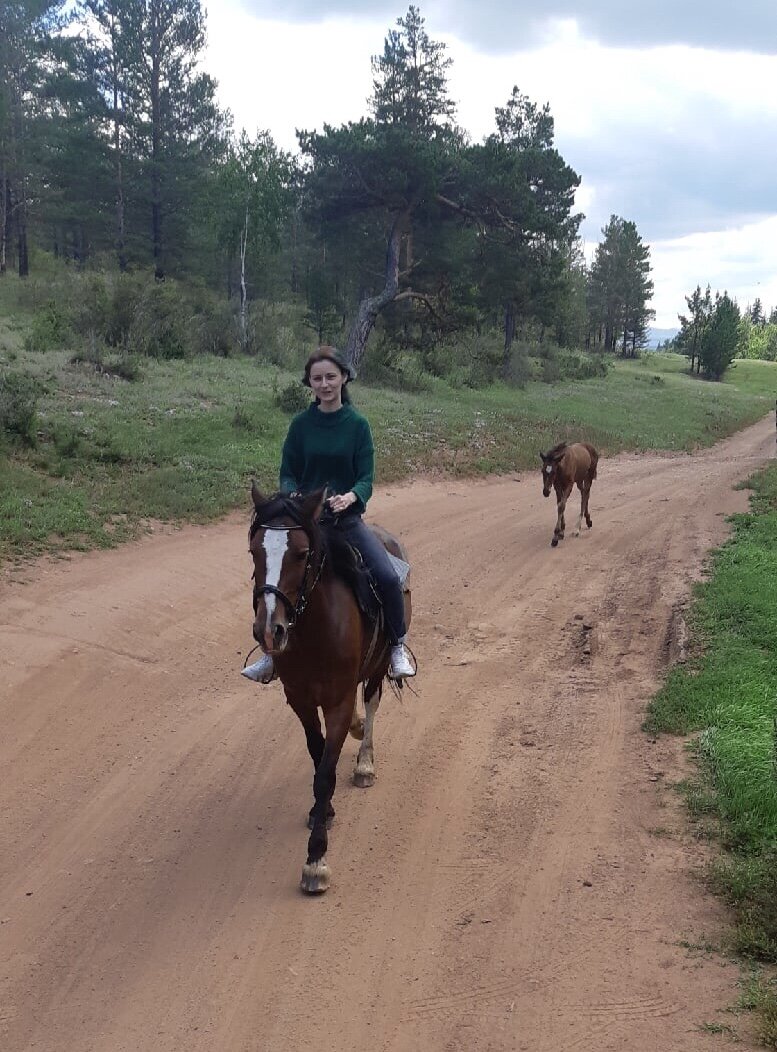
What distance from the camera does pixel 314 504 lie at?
400cm

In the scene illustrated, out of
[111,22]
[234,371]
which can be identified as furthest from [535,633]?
[111,22]

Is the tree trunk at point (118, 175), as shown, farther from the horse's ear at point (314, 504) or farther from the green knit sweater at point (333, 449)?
the horse's ear at point (314, 504)

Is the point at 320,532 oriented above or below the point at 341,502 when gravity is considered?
below

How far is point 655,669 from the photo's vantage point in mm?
7285

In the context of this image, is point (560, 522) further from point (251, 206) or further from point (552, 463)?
point (251, 206)

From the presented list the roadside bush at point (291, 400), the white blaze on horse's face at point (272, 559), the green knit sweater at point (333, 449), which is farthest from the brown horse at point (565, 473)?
the white blaze on horse's face at point (272, 559)

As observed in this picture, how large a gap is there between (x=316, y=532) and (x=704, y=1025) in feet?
9.23

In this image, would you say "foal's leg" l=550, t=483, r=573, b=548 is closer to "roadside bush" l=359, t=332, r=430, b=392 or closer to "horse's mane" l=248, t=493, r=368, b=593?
"horse's mane" l=248, t=493, r=368, b=593

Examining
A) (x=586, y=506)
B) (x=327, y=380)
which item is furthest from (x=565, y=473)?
(x=327, y=380)

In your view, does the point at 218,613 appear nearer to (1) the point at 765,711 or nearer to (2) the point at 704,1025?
(1) the point at 765,711

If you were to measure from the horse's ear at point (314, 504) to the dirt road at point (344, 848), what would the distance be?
6.98 feet

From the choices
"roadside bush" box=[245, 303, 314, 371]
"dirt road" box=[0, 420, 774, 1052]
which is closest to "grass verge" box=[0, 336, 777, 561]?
"roadside bush" box=[245, 303, 314, 371]

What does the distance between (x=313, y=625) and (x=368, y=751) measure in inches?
69.7

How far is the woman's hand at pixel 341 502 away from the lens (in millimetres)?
4324
